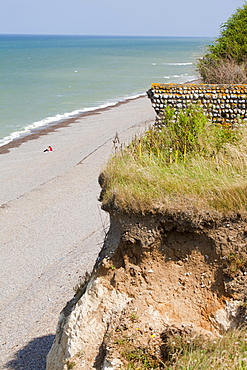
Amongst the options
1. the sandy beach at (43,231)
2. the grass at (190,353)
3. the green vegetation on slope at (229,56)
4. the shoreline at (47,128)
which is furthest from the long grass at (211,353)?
the shoreline at (47,128)

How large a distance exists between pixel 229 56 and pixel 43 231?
10455 mm

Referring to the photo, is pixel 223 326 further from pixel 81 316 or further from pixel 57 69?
pixel 57 69

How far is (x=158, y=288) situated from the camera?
7.61 m

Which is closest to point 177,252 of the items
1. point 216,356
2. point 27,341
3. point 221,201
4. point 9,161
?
point 221,201

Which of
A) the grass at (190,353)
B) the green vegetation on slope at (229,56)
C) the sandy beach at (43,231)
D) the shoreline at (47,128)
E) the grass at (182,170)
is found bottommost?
the shoreline at (47,128)

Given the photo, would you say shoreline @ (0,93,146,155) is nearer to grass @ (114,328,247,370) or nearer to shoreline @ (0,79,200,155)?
shoreline @ (0,79,200,155)

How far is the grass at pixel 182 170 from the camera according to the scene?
7406 millimetres

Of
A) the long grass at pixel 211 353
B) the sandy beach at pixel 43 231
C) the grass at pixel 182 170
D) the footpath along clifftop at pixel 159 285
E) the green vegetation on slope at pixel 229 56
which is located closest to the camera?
the long grass at pixel 211 353

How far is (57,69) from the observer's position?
106688 millimetres

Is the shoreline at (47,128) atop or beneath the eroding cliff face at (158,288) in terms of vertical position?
beneath

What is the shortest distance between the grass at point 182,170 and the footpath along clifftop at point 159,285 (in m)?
0.08

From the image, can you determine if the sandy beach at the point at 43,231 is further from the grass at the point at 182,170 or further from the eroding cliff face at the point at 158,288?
the grass at the point at 182,170

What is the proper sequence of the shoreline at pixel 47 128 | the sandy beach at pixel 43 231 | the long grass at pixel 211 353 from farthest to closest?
the shoreline at pixel 47 128 < the sandy beach at pixel 43 231 < the long grass at pixel 211 353

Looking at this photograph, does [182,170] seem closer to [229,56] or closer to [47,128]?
[229,56]
